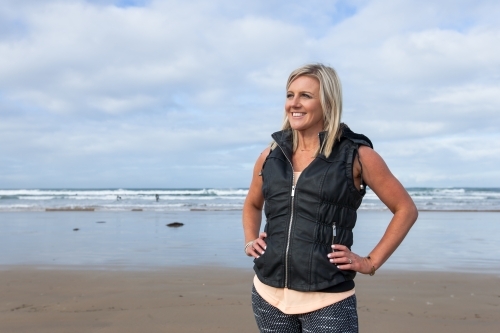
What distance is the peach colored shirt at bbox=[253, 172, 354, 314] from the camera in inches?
88.6

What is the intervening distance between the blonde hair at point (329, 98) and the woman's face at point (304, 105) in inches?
1.2

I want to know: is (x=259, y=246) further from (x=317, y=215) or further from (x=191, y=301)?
(x=191, y=301)

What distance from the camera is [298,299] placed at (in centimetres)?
229

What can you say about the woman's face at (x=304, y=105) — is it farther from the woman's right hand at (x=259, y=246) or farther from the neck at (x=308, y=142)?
the woman's right hand at (x=259, y=246)

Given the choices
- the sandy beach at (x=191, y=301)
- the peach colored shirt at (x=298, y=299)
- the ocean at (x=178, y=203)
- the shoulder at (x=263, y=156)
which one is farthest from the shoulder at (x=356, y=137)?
the ocean at (x=178, y=203)

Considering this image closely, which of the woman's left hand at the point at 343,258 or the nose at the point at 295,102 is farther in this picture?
the nose at the point at 295,102

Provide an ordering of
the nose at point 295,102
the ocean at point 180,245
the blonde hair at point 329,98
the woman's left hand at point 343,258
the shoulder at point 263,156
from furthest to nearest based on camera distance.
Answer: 1. the ocean at point 180,245
2. the shoulder at point 263,156
3. the nose at point 295,102
4. the blonde hair at point 329,98
5. the woman's left hand at point 343,258

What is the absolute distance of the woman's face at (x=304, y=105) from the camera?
2.38 metres

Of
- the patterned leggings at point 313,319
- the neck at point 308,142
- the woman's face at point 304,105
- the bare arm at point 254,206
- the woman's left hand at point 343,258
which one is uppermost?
the woman's face at point 304,105

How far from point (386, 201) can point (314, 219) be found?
1.30ft

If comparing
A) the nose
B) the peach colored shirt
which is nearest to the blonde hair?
the nose

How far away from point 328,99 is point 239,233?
11.0 m

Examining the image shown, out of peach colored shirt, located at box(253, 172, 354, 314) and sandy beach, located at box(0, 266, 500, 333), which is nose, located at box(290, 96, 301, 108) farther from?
sandy beach, located at box(0, 266, 500, 333)

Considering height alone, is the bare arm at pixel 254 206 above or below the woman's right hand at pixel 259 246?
above
